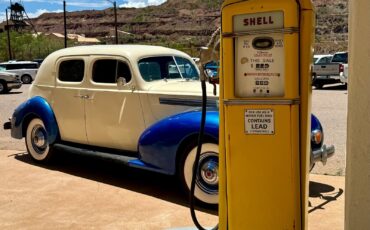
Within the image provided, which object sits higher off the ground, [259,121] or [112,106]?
[259,121]

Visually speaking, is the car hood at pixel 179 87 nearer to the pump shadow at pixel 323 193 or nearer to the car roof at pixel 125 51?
the car roof at pixel 125 51

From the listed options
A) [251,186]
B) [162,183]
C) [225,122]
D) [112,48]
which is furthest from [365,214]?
[112,48]

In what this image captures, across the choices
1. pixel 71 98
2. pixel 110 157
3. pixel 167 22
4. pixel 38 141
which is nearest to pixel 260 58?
pixel 110 157

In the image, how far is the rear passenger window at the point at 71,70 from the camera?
7.10 metres

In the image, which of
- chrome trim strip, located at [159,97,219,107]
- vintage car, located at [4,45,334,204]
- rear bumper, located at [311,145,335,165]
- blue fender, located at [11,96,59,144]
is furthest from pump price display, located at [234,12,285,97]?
blue fender, located at [11,96,59,144]

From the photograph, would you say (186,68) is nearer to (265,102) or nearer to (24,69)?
(265,102)

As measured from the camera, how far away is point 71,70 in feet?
23.8

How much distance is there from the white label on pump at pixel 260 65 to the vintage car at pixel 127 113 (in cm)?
203

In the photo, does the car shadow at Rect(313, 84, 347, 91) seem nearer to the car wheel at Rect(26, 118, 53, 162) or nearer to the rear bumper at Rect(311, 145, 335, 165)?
the car wheel at Rect(26, 118, 53, 162)

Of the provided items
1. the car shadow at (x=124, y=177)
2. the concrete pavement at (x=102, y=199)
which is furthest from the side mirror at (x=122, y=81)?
the concrete pavement at (x=102, y=199)

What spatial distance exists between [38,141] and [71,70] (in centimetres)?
124

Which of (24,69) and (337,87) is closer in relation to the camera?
(337,87)

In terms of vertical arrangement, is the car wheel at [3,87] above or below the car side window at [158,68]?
below

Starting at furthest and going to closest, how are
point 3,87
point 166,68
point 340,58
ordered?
point 3,87
point 340,58
point 166,68
